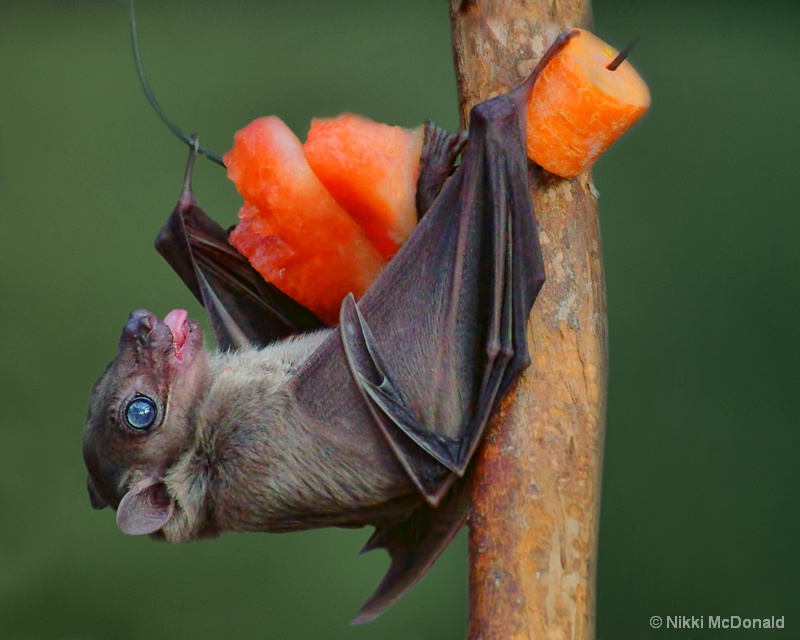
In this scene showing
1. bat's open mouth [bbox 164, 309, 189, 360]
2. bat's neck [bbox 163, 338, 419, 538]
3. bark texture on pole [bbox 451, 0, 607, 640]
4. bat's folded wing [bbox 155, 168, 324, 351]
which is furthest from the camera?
bat's folded wing [bbox 155, 168, 324, 351]

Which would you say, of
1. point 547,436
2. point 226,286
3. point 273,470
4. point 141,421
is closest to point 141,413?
point 141,421

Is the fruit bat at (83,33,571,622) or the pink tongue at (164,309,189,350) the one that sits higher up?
the pink tongue at (164,309,189,350)

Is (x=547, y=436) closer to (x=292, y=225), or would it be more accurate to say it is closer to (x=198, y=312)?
(x=292, y=225)

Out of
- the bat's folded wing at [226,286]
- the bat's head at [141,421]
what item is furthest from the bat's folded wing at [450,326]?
the bat's folded wing at [226,286]

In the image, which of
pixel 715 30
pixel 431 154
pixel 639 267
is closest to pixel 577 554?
pixel 431 154

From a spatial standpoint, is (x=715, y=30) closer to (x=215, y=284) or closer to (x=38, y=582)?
(x=215, y=284)

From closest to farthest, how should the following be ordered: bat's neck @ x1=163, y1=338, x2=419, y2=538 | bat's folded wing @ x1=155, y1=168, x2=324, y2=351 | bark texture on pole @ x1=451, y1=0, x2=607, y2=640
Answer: bark texture on pole @ x1=451, y1=0, x2=607, y2=640 < bat's neck @ x1=163, y1=338, x2=419, y2=538 < bat's folded wing @ x1=155, y1=168, x2=324, y2=351

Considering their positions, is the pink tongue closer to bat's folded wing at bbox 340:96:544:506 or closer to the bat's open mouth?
the bat's open mouth

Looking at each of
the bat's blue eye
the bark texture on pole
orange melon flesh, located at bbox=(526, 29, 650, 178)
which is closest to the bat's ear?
the bat's blue eye
